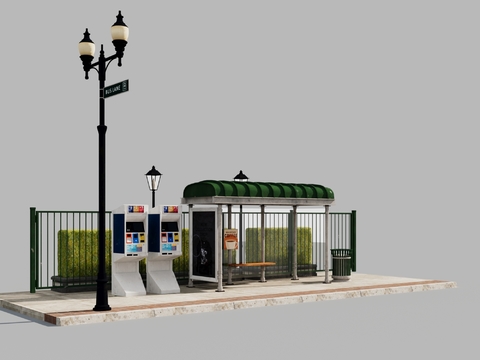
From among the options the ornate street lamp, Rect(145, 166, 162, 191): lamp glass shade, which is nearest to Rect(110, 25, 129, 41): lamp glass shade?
Rect(145, 166, 162, 191): lamp glass shade

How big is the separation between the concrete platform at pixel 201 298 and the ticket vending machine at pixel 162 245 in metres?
0.53

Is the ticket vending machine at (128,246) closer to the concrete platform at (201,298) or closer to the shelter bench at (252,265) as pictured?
the concrete platform at (201,298)

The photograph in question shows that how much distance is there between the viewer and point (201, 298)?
16.1m

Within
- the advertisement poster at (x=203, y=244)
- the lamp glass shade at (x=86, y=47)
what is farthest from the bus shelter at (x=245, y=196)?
the lamp glass shade at (x=86, y=47)

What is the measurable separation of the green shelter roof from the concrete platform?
236 centimetres

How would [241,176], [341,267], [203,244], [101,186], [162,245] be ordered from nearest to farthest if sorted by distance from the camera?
[101,186], [162,245], [203,244], [341,267], [241,176]

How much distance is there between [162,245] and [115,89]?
16.5 ft

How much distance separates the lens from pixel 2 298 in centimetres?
1658

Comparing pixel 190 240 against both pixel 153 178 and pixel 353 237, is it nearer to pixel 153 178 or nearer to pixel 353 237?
pixel 153 178

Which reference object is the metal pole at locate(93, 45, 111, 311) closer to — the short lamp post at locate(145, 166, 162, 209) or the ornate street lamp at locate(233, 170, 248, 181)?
the short lamp post at locate(145, 166, 162, 209)

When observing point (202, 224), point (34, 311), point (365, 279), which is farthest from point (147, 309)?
point (365, 279)

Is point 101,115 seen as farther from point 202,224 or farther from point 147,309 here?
point 202,224

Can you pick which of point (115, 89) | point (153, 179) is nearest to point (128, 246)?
point (153, 179)

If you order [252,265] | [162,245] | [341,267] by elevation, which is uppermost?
[162,245]
